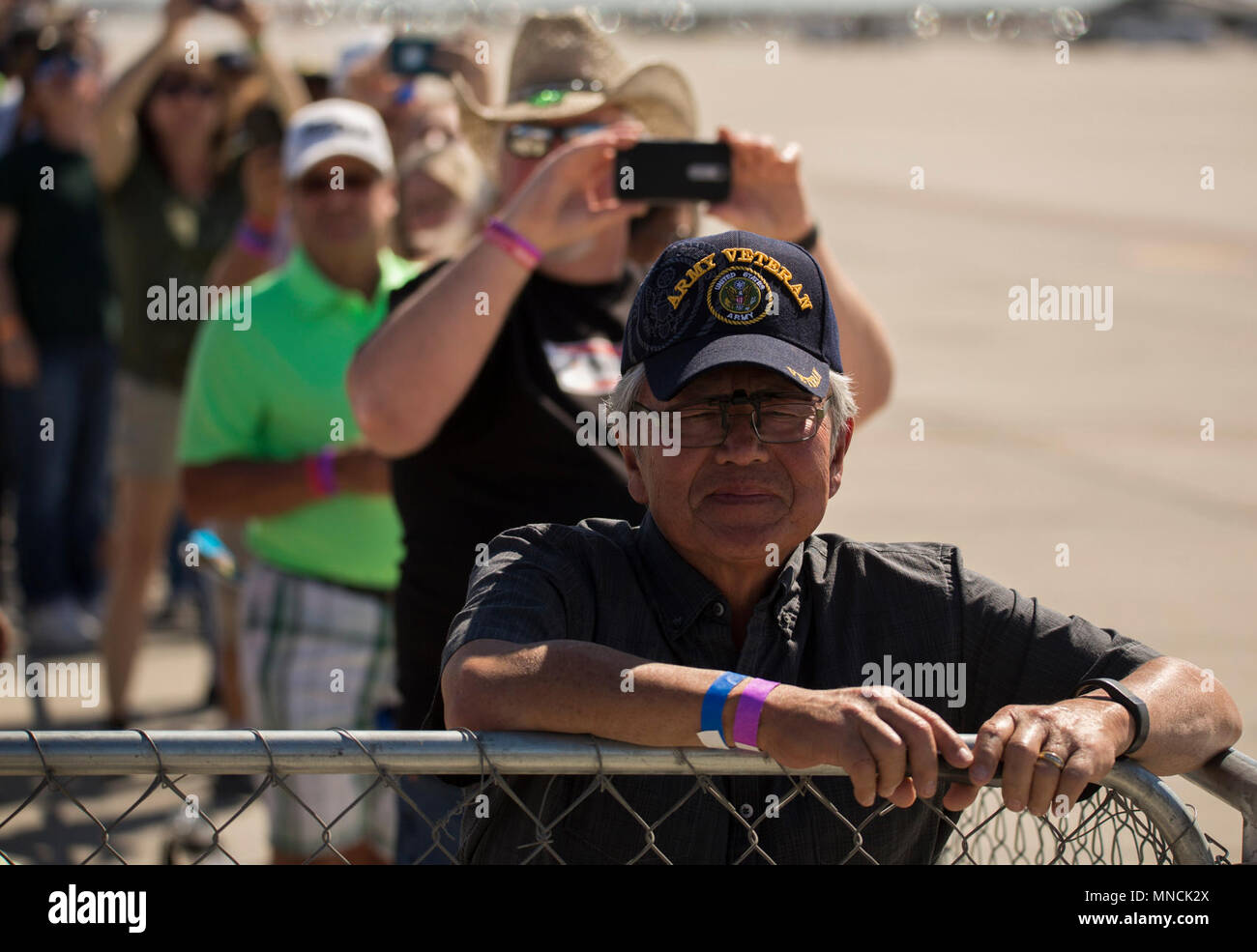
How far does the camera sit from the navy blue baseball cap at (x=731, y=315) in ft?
6.99

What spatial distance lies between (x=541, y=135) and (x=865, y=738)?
6.29ft

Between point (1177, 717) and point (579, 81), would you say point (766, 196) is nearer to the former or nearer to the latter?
point (579, 81)

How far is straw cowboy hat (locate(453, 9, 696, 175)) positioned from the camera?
11.4ft

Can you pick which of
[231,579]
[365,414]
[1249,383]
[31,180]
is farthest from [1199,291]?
[365,414]

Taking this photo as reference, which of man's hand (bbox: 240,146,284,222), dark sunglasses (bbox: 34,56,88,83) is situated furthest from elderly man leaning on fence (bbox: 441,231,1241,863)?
dark sunglasses (bbox: 34,56,88,83)

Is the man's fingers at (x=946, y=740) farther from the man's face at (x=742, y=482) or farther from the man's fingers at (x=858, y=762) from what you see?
the man's face at (x=742, y=482)

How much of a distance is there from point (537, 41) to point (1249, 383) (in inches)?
396

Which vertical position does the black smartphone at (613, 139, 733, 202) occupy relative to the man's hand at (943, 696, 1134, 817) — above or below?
above

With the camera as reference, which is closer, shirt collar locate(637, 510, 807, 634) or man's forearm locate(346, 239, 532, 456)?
shirt collar locate(637, 510, 807, 634)

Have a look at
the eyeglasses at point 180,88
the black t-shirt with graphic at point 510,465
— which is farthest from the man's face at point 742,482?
the eyeglasses at point 180,88

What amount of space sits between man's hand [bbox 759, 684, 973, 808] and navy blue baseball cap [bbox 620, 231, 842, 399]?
1.52 feet

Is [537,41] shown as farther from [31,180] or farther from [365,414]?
[31,180]

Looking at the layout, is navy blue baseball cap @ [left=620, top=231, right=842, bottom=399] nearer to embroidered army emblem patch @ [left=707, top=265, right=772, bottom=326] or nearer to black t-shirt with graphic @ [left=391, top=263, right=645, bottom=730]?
embroidered army emblem patch @ [left=707, top=265, right=772, bottom=326]

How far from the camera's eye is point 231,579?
4770 millimetres
